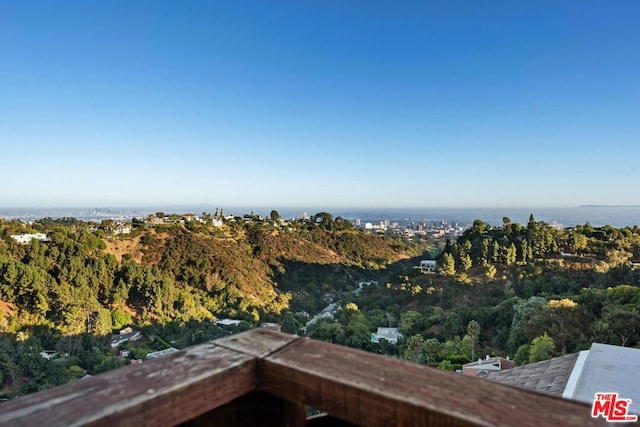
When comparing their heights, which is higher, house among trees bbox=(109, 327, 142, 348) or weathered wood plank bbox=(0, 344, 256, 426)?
weathered wood plank bbox=(0, 344, 256, 426)

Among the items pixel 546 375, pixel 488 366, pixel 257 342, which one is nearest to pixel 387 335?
pixel 488 366

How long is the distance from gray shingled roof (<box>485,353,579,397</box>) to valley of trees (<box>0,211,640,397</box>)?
4148 millimetres

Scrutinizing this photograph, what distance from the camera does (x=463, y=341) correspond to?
12.7 m

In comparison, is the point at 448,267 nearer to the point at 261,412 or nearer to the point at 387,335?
the point at 387,335

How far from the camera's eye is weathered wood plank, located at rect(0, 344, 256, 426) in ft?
1.37

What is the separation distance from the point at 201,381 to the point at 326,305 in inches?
999

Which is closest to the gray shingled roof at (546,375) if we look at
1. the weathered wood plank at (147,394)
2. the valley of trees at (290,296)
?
the valley of trees at (290,296)

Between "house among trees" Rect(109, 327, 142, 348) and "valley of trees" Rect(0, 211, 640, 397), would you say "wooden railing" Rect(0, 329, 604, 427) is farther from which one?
"house among trees" Rect(109, 327, 142, 348)

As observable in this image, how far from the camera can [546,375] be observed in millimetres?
5043

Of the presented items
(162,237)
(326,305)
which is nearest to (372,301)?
(326,305)

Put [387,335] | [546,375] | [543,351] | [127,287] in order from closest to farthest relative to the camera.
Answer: [546,375], [543,351], [387,335], [127,287]

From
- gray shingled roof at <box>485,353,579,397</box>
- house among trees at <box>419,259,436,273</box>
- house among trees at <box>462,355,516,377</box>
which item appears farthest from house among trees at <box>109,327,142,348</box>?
house among trees at <box>419,259,436,273</box>

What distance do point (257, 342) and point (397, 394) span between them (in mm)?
274

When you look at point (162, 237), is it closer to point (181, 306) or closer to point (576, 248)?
point (181, 306)
